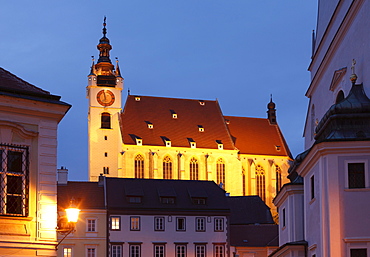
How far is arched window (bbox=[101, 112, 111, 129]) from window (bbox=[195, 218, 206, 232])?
1328 inches

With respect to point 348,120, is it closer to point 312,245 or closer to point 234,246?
point 312,245

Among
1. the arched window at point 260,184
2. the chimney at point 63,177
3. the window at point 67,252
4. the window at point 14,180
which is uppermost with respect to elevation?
the arched window at point 260,184

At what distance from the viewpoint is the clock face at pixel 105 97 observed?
85062 mm

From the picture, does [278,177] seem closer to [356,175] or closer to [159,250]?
[159,250]

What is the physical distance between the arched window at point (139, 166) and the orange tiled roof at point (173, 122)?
1824 mm

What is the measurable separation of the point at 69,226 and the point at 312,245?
1073 centimetres

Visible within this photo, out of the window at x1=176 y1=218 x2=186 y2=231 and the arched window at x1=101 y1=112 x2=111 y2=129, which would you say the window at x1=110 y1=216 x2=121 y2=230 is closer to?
the window at x1=176 y1=218 x2=186 y2=231

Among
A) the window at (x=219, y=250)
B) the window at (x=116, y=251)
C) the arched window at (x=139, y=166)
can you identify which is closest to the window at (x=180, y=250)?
the window at (x=219, y=250)

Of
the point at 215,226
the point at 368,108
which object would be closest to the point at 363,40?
the point at 368,108

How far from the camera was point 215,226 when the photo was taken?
52.7 meters

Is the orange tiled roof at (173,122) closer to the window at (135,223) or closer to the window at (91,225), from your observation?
the window at (135,223)

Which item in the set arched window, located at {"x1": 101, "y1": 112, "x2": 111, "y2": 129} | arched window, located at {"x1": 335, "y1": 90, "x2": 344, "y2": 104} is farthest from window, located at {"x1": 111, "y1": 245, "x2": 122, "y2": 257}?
arched window, located at {"x1": 101, "y1": 112, "x2": 111, "y2": 129}

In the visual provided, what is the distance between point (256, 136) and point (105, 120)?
64.8ft

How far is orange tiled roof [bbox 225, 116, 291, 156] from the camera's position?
299 feet
